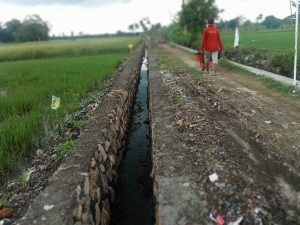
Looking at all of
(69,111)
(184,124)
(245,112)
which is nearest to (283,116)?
(245,112)

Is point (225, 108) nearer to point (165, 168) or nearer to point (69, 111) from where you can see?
point (165, 168)

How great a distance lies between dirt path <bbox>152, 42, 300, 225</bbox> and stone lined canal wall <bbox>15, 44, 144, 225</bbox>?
0.75m

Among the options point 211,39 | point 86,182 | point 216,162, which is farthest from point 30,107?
point 211,39

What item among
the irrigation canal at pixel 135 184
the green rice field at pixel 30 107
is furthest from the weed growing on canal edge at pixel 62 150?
the irrigation canal at pixel 135 184

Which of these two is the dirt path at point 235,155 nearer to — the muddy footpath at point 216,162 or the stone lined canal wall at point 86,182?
the muddy footpath at point 216,162

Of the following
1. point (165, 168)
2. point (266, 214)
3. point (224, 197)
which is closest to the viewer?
point (266, 214)

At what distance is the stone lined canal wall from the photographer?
301 cm

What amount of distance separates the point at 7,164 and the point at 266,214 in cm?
318

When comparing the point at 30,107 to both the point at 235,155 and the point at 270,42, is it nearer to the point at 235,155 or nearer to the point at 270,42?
the point at 235,155

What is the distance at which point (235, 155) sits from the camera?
4.07m

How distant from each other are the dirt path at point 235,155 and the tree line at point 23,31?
6780 cm

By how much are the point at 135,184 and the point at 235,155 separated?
1806 millimetres

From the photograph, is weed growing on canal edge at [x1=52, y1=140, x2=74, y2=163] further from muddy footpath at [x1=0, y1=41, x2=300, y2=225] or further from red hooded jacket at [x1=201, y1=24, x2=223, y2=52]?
red hooded jacket at [x1=201, y1=24, x2=223, y2=52]

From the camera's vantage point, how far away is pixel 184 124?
5.38 metres
